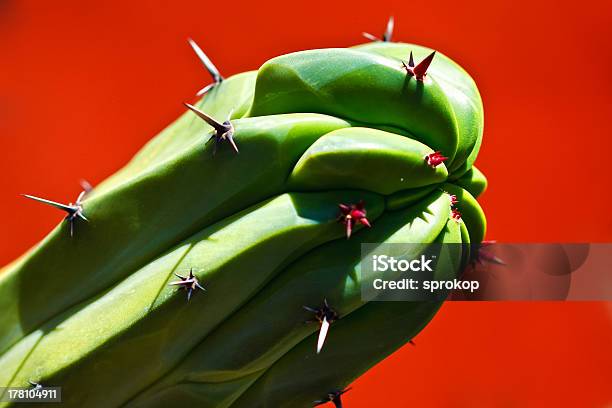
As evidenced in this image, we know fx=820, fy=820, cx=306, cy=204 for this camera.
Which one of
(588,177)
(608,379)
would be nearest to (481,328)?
(608,379)

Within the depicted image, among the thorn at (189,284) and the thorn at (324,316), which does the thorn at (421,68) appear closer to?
the thorn at (324,316)

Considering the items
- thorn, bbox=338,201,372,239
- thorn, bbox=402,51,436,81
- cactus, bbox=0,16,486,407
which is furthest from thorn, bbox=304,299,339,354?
thorn, bbox=402,51,436,81

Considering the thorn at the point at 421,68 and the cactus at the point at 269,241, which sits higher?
the thorn at the point at 421,68

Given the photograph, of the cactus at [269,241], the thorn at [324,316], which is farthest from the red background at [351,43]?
the thorn at [324,316]

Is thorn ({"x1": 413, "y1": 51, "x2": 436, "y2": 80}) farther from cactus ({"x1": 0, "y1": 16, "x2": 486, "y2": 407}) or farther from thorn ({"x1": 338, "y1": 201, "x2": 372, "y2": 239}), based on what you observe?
thorn ({"x1": 338, "y1": 201, "x2": 372, "y2": 239})

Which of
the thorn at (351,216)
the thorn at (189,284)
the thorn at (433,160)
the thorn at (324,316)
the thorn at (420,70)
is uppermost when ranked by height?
the thorn at (420,70)
